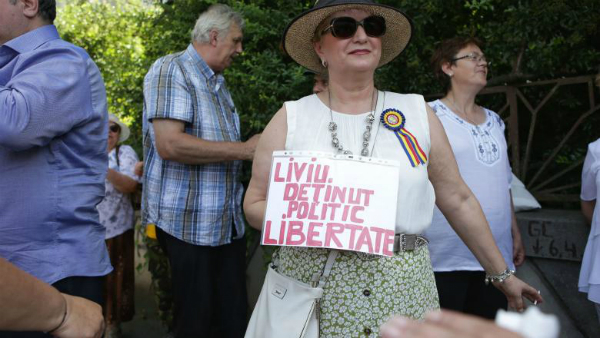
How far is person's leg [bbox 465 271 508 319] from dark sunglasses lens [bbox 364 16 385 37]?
1571 mm

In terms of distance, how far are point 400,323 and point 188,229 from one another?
2.86m

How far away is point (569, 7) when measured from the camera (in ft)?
13.4

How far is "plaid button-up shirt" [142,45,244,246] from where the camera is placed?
11.1 ft

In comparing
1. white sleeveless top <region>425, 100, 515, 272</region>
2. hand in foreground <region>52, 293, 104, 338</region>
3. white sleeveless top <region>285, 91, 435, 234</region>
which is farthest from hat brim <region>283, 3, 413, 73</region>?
hand in foreground <region>52, 293, 104, 338</region>

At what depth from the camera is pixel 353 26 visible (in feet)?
7.63

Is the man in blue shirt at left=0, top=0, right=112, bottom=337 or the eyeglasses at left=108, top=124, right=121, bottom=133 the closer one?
the man in blue shirt at left=0, top=0, right=112, bottom=337

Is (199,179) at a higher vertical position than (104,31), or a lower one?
lower

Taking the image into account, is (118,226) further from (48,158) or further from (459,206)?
(459,206)

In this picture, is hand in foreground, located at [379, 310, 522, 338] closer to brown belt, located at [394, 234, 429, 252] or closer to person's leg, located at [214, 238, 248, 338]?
brown belt, located at [394, 234, 429, 252]

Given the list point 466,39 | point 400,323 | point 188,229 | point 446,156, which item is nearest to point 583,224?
point 466,39

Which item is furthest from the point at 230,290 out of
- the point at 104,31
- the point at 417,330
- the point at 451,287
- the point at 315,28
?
the point at 104,31

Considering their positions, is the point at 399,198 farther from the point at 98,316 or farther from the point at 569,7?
the point at 569,7

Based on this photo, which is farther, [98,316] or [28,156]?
[28,156]

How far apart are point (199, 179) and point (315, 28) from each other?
51.6 inches
